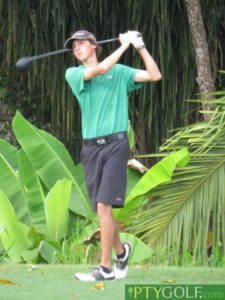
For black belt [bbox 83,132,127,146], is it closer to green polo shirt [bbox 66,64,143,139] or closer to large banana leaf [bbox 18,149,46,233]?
green polo shirt [bbox 66,64,143,139]

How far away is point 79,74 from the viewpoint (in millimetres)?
5859

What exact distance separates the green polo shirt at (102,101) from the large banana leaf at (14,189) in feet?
11.9

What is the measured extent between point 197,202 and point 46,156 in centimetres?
205

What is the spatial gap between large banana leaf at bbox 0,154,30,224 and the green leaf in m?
0.55

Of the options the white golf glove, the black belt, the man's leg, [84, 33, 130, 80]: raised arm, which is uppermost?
the white golf glove

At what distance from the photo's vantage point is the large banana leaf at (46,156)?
9188 millimetres

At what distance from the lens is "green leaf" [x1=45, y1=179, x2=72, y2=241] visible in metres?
8.54

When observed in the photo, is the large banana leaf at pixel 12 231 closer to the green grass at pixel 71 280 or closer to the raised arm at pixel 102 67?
the green grass at pixel 71 280

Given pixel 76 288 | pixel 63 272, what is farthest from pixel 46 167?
pixel 76 288

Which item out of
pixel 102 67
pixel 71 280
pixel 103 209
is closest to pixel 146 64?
pixel 102 67

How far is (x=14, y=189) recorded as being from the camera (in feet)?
31.1

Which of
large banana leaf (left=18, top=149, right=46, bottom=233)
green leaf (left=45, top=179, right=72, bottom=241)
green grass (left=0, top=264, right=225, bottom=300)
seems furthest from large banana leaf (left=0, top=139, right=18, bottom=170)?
green grass (left=0, top=264, right=225, bottom=300)

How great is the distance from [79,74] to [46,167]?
3.56m

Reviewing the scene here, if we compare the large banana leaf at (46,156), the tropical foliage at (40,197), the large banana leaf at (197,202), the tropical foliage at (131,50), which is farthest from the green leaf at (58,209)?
the tropical foliage at (131,50)
